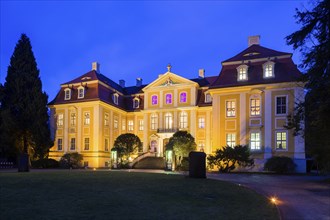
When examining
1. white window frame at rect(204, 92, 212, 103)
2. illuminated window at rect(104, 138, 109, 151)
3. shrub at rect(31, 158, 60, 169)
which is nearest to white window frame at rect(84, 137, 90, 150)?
illuminated window at rect(104, 138, 109, 151)

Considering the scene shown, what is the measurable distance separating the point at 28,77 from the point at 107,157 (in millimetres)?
13985

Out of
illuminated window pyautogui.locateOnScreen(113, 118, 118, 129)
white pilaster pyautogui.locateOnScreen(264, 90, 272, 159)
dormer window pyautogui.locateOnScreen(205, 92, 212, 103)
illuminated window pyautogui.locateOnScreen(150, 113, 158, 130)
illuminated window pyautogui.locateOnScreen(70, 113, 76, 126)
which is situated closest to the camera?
white pilaster pyautogui.locateOnScreen(264, 90, 272, 159)

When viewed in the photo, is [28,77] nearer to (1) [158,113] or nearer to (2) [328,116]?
(1) [158,113]

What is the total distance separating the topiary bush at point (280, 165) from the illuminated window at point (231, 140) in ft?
14.4

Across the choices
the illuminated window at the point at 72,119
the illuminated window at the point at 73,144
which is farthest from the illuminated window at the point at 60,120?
the illuminated window at the point at 73,144

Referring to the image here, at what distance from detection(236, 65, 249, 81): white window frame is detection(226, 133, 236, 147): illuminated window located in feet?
18.9

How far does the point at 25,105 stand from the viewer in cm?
3688

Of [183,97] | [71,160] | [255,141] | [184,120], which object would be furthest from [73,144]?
[255,141]

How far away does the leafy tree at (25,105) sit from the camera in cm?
3625

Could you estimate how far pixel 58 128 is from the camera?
45.2 m

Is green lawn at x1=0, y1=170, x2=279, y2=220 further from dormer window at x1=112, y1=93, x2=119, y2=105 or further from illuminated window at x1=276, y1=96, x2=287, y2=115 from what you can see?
dormer window at x1=112, y1=93, x2=119, y2=105

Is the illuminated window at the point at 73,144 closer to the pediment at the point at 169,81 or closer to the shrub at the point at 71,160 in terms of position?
the shrub at the point at 71,160

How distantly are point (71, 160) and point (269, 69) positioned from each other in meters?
24.8

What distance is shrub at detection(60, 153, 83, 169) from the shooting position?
39531mm
